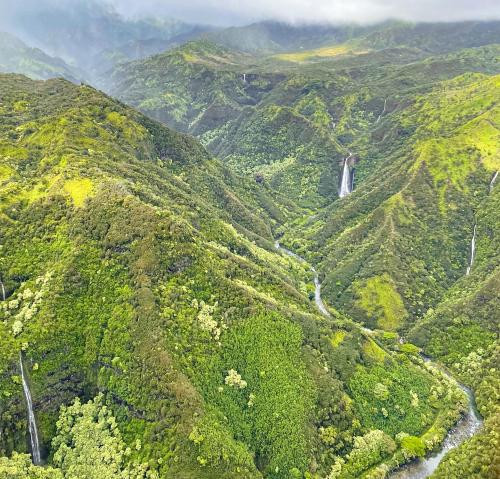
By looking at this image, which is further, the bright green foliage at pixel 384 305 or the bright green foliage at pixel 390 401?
the bright green foliage at pixel 384 305

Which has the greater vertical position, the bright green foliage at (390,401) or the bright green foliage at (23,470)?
the bright green foliage at (23,470)

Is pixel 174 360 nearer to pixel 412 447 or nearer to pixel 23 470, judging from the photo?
pixel 23 470

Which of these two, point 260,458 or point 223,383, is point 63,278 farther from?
point 260,458

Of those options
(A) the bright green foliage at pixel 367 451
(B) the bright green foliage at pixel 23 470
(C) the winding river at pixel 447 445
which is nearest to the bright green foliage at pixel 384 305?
(C) the winding river at pixel 447 445

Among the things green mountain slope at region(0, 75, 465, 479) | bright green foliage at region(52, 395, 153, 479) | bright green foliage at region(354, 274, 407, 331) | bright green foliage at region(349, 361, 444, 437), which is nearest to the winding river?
green mountain slope at region(0, 75, 465, 479)

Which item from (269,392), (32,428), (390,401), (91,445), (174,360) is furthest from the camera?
(390,401)

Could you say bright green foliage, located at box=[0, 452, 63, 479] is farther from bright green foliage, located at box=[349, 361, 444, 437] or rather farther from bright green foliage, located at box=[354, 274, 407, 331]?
bright green foliage, located at box=[354, 274, 407, 331]

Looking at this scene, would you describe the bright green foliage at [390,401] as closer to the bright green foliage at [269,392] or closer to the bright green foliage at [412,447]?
the bright green foliage at [412,447]

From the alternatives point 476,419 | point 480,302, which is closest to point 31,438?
point 476,419

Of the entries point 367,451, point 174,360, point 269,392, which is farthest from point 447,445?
point 174,360
